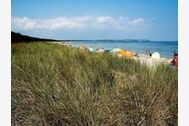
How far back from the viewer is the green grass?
2543 millimetres

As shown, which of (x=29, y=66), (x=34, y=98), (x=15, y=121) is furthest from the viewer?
(x=29, y=66)

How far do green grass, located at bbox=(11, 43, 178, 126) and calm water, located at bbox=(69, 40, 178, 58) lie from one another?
10cm

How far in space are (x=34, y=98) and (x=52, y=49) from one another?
0.69 meters

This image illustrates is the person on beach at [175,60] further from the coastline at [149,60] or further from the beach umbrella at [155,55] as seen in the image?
the beach umbrella at [155,55]

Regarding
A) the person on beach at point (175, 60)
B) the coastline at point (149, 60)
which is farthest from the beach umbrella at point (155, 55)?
the person on beach at point (175, 60)

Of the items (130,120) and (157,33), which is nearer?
(130,120)

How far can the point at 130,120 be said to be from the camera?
106 inches

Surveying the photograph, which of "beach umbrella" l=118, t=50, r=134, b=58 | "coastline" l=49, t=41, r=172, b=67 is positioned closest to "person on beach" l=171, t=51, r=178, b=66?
"coastline" l=49, t=41, r=172, b=67

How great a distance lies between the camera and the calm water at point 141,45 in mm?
3141

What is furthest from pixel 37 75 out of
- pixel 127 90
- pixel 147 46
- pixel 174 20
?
pixel 174 20

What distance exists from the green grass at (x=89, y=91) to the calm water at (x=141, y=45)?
0.34 ft

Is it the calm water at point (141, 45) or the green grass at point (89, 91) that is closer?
the green grass at point (89, 91)

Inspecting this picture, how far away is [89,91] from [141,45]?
79 cm
